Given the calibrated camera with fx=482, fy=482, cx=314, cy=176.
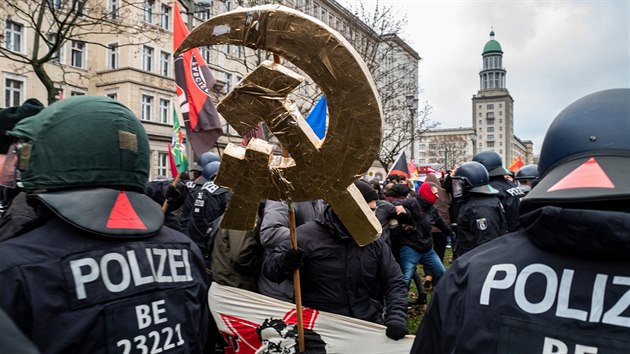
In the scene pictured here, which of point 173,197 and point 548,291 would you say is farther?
point 173,197

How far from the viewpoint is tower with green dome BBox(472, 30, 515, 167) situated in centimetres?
12619

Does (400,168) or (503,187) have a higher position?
(400,168)

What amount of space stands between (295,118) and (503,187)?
5.00 m

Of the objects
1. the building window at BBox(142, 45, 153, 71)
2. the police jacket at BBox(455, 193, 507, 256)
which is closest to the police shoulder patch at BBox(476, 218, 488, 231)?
the police jacket at BBox(455, 193, 507, 256)

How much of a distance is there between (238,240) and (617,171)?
325cm

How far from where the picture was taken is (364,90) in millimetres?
2316

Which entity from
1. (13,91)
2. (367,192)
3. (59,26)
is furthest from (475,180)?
(13,91)

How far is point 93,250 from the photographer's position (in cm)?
176

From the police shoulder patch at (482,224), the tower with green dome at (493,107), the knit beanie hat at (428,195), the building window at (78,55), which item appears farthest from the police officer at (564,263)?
the tower with green dome at (493,107)

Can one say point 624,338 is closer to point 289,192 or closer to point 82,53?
point 289,192

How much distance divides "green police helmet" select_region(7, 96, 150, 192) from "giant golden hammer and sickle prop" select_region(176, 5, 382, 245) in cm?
66

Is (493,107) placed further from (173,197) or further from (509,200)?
(173,197)

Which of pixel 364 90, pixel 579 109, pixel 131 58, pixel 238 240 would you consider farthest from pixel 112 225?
pixel 131 58

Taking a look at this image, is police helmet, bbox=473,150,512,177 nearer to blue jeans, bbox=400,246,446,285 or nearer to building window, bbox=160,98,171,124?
blue jeans, bbox=400,246,446,285
